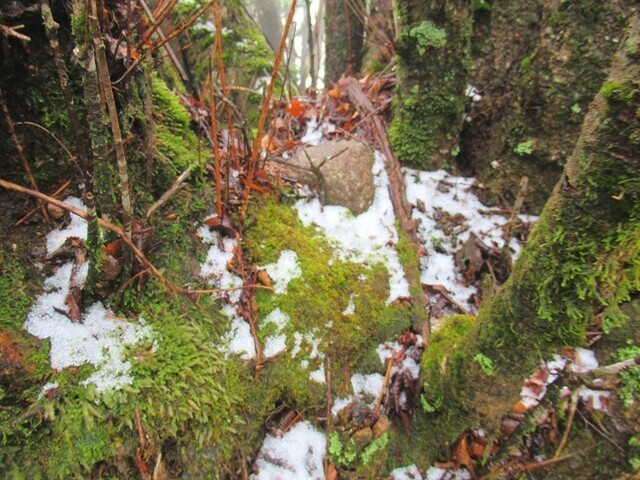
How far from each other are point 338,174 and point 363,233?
19.6 inches

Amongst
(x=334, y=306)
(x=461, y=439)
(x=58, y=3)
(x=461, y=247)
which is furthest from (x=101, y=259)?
(x=461, y=247)

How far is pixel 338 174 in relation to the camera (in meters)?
2.85

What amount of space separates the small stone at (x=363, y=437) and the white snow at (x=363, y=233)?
32.4 inches

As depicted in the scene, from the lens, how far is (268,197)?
2.55 metres

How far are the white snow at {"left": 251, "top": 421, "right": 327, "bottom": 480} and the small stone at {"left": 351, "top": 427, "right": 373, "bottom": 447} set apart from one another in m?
0.20

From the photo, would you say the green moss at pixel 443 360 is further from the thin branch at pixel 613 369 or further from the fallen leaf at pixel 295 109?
the fallen leaf at pixel 295 109

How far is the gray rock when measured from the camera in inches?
110

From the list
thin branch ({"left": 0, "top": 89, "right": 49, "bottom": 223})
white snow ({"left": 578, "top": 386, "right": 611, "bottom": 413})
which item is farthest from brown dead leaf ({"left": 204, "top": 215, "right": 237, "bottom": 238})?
white snow ({"left": 578, "top": 386, "right": 611, "bottom": 413})

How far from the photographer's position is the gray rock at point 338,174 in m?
2.80

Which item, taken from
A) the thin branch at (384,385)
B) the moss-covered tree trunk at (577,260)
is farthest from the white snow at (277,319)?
the moss-covered tree trunk at (577,260)

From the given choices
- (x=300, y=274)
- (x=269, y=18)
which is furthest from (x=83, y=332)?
(x=269, y=18)

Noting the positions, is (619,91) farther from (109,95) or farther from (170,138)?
(170,138)

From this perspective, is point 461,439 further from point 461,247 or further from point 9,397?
point 9,397

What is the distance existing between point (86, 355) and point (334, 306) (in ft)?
4.24
